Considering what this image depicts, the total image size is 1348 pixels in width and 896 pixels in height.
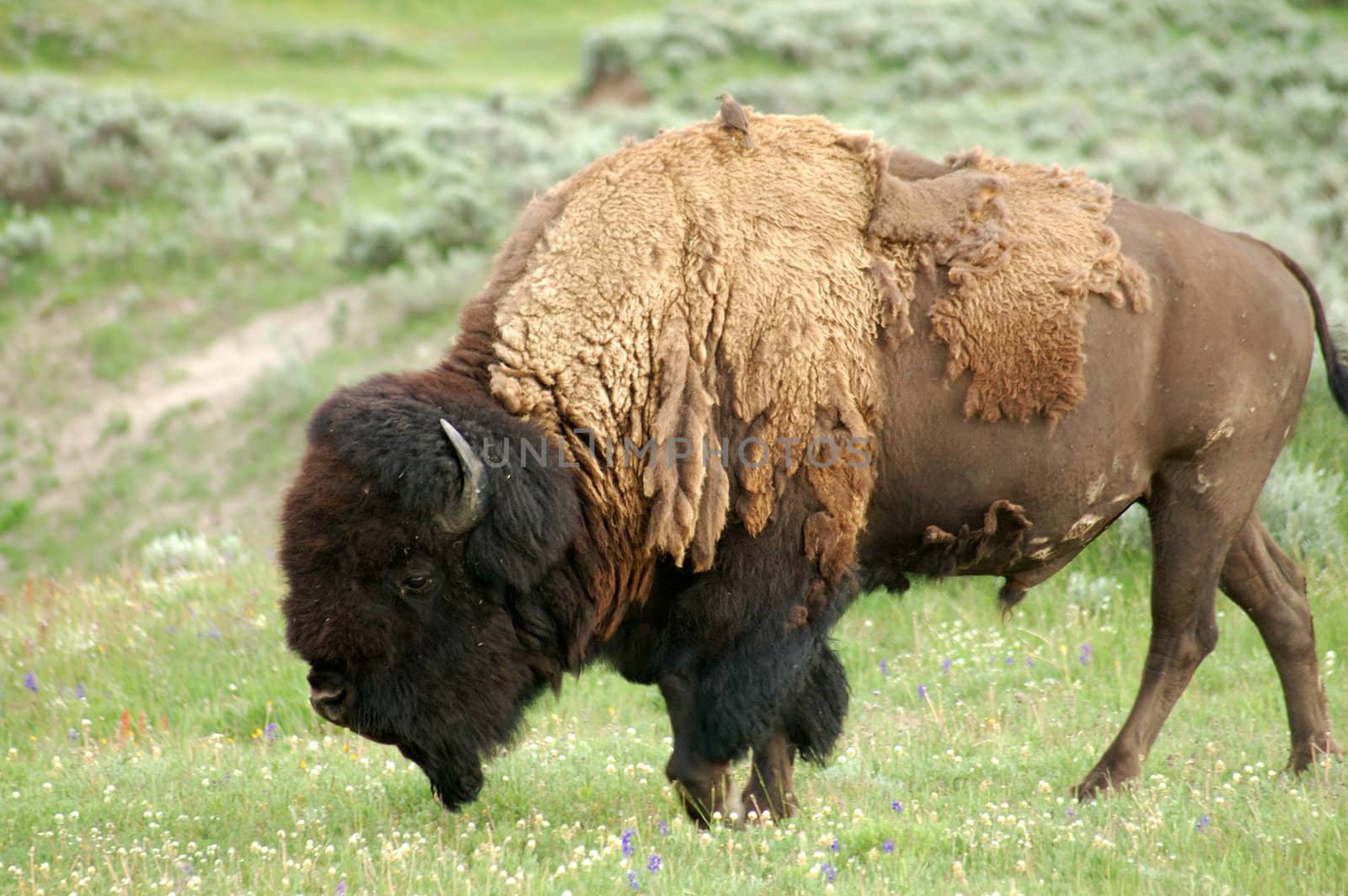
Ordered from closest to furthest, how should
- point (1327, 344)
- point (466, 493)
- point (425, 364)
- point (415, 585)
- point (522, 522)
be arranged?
point (466, 493)
point (522, 522)
point (415, 585)
point (1327, 344)
point (425, 364)

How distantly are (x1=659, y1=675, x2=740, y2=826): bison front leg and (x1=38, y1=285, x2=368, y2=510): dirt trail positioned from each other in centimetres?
1002

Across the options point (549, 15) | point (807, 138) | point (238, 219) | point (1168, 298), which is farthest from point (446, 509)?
point (549, 15)

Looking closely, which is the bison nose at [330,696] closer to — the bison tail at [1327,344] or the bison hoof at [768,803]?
the bison hoof at [768,803]

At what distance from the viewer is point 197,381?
14.2 meters

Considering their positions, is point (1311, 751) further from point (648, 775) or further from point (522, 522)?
point (522, 522)

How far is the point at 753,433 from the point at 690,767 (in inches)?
43.6

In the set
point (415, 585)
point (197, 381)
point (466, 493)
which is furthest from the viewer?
point (197, 381)

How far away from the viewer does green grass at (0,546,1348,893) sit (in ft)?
13.2

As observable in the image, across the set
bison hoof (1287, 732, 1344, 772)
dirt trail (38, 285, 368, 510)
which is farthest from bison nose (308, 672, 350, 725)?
dirt trail (38, 285, 368, 510)

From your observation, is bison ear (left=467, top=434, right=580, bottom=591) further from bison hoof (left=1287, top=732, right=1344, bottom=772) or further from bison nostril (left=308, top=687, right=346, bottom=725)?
bison hoof (left=1287, top=732, right=1344, bottom=772)

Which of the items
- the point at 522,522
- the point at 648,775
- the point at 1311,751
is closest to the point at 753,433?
the point at 522,522

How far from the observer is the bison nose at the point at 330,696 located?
4348 mm

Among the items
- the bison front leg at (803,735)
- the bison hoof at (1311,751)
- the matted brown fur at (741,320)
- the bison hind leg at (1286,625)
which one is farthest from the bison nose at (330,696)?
the bison hoof at (1311,751)

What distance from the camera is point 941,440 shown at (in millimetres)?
4555
